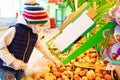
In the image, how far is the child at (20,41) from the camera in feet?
4.75

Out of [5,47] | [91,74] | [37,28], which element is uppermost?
[37,28]

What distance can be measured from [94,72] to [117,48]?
1.95 feet

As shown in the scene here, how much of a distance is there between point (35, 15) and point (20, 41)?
24 centimetres

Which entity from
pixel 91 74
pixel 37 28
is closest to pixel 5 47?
pixel 37 28

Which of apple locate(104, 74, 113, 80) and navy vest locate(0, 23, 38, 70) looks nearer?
apple locate(104, 74, 113, 80)

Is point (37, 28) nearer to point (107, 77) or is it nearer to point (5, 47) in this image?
point (5, 47)

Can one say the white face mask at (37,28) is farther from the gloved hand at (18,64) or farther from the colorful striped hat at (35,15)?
the gloved hand at (18,64)

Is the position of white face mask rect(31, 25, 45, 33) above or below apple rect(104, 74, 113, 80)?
above

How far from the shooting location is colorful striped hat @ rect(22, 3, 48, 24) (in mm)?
1428

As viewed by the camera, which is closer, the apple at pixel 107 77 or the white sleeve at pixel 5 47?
the apple at pixel 107 77

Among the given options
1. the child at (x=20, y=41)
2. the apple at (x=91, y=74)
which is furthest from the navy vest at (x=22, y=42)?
the apple at (x=91, y=74)

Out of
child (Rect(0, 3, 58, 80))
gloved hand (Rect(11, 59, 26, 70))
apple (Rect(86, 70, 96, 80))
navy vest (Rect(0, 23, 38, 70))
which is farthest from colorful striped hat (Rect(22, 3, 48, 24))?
apple (Rect(86, 70, 96, 80))

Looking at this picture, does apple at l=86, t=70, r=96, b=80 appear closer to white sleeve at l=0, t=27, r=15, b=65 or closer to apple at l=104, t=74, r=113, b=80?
apple at l=104, t=74, r=113, b=80

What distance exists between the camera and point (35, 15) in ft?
4.67
